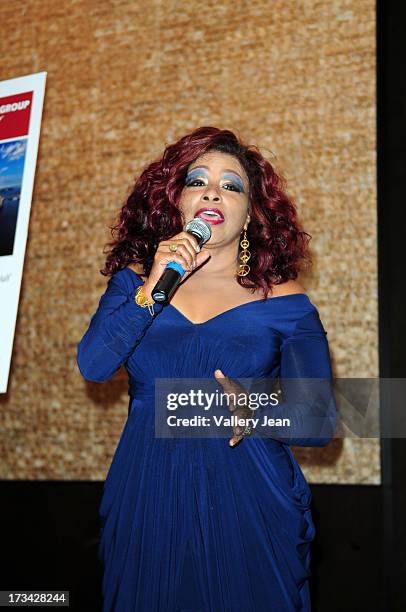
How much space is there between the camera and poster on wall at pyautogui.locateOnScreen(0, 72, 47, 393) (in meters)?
2.36

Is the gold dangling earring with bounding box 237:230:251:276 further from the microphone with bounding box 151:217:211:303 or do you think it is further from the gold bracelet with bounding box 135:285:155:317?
the gold bracelet with bounding box 135:285:155:317

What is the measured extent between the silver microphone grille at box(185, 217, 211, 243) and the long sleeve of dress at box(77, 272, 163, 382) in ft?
0.64

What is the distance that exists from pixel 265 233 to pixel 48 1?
259 cm

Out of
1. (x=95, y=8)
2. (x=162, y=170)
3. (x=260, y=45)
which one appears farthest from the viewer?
(x=95, y=8)

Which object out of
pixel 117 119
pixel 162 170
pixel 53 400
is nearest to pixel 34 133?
pixel 162 170

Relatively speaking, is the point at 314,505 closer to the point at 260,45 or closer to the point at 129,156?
the point at 129,156

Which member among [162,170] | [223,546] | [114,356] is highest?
[162,170]

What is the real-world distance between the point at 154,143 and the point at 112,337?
2.14 meters

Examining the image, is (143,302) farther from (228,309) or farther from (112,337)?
(228,309)

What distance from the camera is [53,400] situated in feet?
12.0

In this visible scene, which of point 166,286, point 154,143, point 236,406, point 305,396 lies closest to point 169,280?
point 166,286

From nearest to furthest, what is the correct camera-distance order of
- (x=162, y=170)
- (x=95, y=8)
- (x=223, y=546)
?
(x=223, y=546) → (x=162, y=170) → (x=95, y=8)

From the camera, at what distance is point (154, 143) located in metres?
3.67

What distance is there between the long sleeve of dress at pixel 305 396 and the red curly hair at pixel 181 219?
8.4 inches
